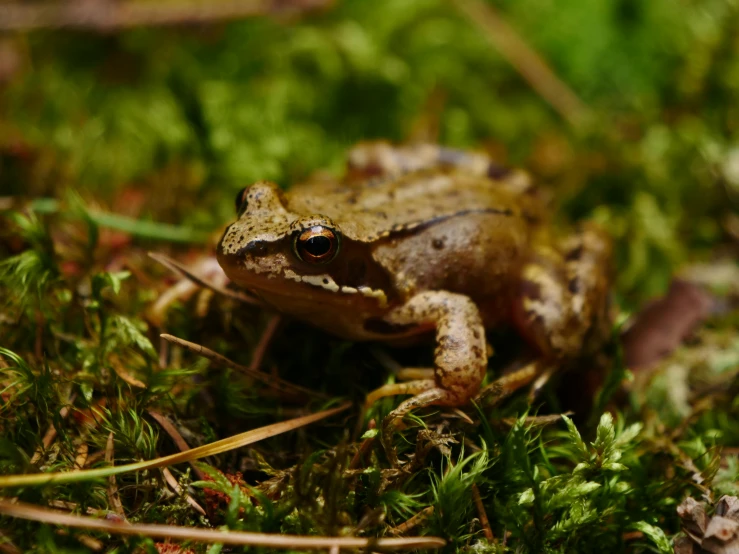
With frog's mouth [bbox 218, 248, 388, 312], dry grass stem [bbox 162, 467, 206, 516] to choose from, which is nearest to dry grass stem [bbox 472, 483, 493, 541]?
frog's mouth [bbox 218, 248, 388, 312]

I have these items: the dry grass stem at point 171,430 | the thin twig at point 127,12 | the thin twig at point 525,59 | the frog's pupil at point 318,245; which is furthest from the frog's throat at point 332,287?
the thin twig at point 127,12

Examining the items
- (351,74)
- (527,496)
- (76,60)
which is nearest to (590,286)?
(527,496)

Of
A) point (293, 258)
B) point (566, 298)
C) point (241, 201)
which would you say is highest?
point (241, 201)

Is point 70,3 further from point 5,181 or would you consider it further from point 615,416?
point 615,416

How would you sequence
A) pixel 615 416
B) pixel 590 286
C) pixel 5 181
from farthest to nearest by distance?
pixel 5 181
pixel 590 286
pixel 615 416

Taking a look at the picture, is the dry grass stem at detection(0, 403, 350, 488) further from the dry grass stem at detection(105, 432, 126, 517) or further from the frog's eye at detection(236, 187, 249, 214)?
the frog's eye at detection(236, 187, 249, 214)

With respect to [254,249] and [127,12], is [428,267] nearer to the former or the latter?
[254,249]

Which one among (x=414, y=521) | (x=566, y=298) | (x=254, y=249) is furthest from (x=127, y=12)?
(x=414, y=521)
